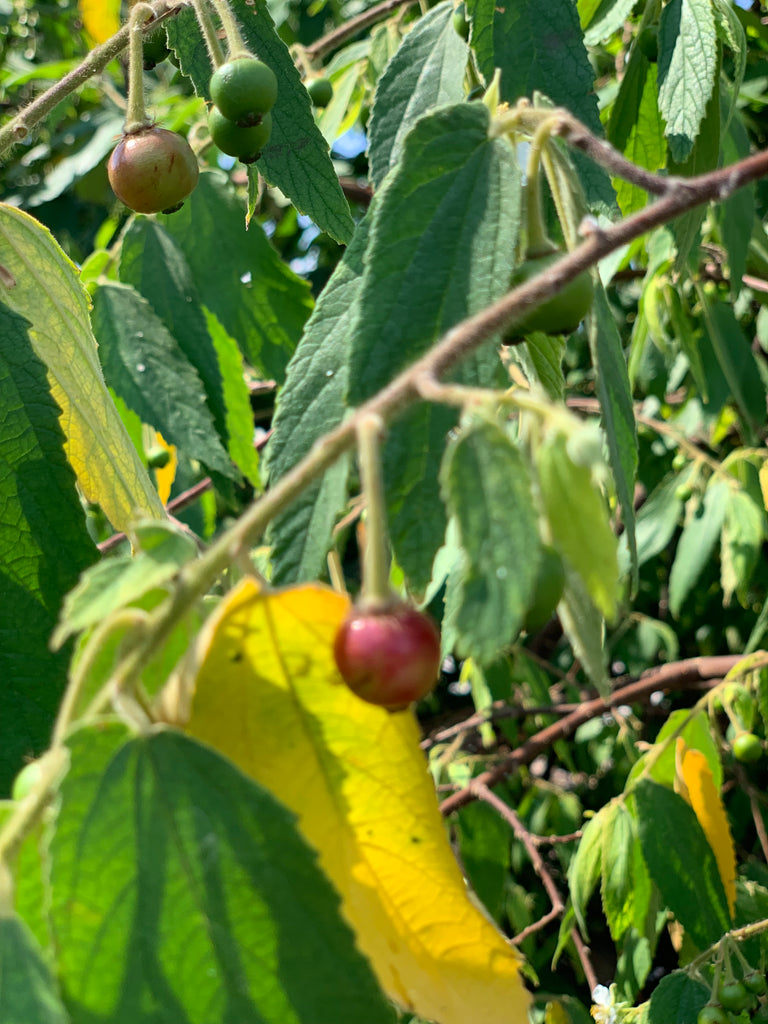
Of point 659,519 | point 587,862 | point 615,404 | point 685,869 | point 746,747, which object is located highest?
point 615,404

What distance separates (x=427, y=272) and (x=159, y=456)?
1291mm

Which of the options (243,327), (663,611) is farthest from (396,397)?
(663,611)

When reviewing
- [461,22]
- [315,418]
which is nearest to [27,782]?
[315,418]

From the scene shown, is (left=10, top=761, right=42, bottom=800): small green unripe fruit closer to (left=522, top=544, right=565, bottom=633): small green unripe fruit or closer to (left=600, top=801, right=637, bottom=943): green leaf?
(left=522, top=544, right=565, bottom=633): small green unripe fruit

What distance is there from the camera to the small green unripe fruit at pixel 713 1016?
124cm

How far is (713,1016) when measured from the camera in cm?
124

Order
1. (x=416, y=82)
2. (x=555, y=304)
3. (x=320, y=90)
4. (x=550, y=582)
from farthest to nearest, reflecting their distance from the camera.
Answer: (x=320, y=90)
(x=416, y=82)
(x=555, y=304)
(x=550, y=582)

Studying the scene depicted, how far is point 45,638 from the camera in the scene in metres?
0.78

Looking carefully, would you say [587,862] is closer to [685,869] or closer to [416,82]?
[685,869]

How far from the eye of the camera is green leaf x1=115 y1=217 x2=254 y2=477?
55.3 inches

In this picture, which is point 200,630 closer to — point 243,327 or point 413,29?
point 413,29

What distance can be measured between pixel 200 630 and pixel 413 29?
2.22 feet

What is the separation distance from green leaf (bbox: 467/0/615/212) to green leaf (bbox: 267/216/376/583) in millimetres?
192

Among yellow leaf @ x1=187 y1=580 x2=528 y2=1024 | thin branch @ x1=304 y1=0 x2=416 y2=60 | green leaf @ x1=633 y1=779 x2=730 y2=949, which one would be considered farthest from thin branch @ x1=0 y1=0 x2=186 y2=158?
green leaf @ x1=633 y1=779 x2=730 y2=949
